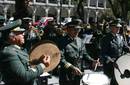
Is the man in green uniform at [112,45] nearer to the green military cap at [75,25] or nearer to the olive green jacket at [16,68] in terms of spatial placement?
the green military cap at [75,25]

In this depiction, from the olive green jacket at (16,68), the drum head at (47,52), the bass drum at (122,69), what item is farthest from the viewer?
the bass drum at (122,69)

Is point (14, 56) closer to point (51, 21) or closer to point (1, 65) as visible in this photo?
point (1, 65)

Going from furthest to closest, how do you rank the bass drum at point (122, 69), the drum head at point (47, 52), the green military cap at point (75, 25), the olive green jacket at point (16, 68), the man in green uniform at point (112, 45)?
the man in green uniform at point (112, 45) → the green military cap at point (75, 25) → the bass drum at point (122, 69) → the drum head at point (47, 52) → the olive green jacket at point (16, 68)

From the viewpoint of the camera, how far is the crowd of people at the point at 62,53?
5.56 meters

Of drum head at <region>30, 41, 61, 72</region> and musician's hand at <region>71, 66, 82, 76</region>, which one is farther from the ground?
drum head at <region>30, 41, 61, 72</region>

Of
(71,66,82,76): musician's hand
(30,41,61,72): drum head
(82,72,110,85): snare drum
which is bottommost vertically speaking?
(71,66,82,76): musician's hand

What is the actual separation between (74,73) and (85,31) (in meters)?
10.7

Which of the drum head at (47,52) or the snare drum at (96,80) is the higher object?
the drum head at (47,52)

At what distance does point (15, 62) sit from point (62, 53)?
2.30 meters

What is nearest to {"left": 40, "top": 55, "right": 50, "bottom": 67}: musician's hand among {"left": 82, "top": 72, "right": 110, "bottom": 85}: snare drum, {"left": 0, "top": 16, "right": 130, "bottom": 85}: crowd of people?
{"left": 0, "top": 16, "right": 130, "bottom": 85}: crowd of people

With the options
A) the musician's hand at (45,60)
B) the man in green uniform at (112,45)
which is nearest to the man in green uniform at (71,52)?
the man in green uniform at (112,45)

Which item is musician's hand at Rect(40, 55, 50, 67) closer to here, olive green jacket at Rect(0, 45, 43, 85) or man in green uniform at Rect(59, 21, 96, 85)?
olive green jacket at Rect(0, 45, 43, 85)

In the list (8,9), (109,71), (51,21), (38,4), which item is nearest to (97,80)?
(109,71)

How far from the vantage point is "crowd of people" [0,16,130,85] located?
5.56 m
